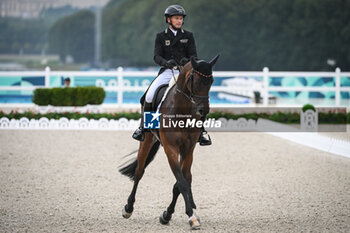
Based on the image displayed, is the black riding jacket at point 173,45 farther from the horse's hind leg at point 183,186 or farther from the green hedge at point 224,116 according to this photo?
the green hedge at point 224,116

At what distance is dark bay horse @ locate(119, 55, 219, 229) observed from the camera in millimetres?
5504

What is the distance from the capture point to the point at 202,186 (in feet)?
27.1

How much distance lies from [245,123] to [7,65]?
39894 millimetres

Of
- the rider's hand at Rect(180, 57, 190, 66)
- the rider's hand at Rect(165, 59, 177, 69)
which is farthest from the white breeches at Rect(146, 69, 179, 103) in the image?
the rider's hand at Rect(165, 59, 177, 69)

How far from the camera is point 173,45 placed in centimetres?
660

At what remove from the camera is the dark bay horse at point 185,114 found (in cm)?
550

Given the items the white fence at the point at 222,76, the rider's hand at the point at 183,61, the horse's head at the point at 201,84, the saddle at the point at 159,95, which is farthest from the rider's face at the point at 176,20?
the white fence at the point at 222,76

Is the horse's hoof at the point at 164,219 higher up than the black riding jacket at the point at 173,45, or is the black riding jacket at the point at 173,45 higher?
the black riding jacket at the point at 173,45

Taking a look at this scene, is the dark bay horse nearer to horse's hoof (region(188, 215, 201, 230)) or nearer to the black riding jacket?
horse's hoof (region(188, 215, 201, 230))

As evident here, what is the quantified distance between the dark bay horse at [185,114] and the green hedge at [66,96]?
9903 millimetres

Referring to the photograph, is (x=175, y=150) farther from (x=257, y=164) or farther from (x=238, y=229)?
(x=257, y=164)

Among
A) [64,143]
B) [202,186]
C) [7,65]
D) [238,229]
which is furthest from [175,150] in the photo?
[7,65]

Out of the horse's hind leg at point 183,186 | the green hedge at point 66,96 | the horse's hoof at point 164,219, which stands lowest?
the horse's hoof at point 164,219

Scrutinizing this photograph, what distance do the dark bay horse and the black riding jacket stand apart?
1.92 ft
